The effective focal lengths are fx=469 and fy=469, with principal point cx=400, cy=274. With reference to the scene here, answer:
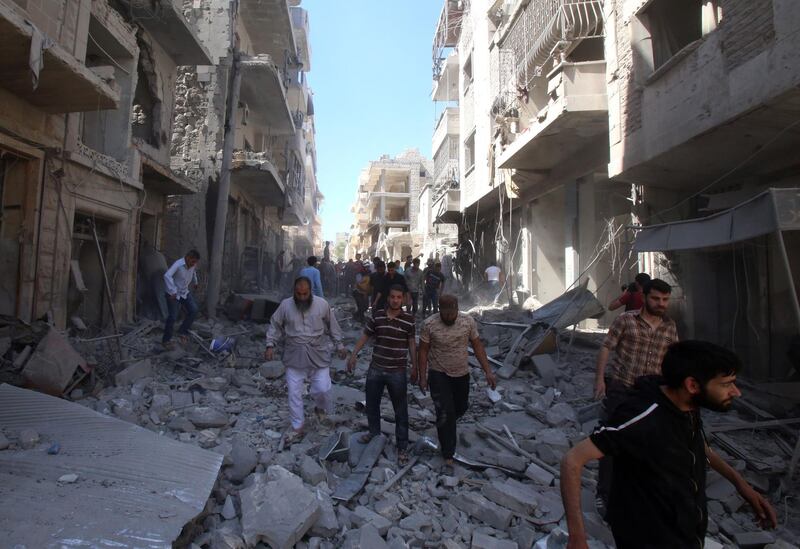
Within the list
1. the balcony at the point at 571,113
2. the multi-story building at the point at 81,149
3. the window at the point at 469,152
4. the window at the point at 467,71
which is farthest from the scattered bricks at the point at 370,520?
the window at the point at 467,71

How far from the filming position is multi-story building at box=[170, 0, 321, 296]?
1297cm

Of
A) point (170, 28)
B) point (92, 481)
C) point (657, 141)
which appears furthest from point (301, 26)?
point (92, 481)

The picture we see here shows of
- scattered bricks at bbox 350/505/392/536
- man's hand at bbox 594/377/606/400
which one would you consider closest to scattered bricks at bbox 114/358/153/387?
scattered bricks at bbox 350/505/392/536

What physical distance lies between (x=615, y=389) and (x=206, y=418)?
382cm

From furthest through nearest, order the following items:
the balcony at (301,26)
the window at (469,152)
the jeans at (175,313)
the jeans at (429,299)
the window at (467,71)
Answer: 1. the balcony at (301,26)
2. the window at (467,71)
3. the window at (469,152)
4. the jeans at (429,299)
5. the jeans at (175,313)

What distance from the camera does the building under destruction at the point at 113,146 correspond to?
19.5ft

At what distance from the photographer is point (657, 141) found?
21.9 feet

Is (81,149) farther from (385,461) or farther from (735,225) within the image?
(735,225)

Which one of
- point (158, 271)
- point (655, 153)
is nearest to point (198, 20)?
point (158, 271)

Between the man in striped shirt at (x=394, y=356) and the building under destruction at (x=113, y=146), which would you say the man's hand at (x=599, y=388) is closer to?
the man in striped shirt at (x=394, y=356)

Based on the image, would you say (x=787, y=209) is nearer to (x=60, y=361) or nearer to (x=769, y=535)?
(x=769, y=535)

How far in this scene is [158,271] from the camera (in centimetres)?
975

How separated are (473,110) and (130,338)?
14.1m

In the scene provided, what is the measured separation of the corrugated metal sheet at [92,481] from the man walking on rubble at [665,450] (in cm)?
215
